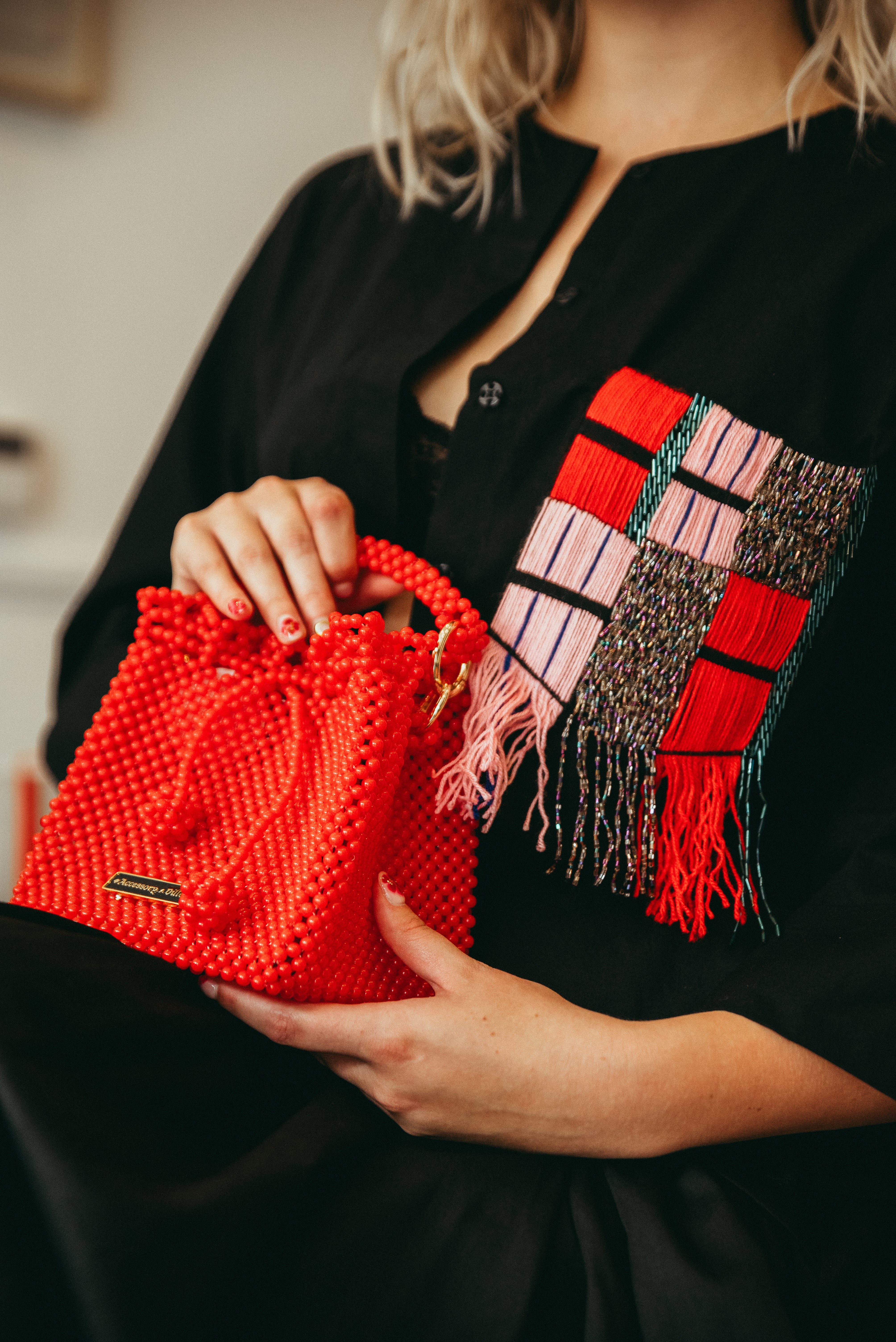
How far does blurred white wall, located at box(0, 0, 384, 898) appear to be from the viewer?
121cm

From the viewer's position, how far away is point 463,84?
0.91 meters

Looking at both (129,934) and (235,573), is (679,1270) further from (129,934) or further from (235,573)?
(235,573)

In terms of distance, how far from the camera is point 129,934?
1.92 ft

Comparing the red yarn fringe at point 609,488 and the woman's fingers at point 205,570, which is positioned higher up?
the red yarn fringe at point 609,488

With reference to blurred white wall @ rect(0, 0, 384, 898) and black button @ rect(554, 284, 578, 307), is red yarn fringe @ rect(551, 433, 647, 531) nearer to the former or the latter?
black button @ rect(554, 284, 578, 307)

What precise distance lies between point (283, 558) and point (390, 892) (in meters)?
0.25

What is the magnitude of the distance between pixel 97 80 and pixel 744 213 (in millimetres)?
903

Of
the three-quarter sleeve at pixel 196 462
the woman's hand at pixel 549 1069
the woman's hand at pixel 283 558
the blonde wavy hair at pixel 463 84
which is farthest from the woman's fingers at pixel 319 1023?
the blonde wavy hair at pixel 463 84

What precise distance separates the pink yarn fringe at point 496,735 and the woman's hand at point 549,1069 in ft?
0.35

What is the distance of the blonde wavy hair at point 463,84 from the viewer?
903 mm

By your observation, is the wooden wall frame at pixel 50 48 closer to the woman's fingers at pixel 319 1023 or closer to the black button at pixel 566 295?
the black button at pixel 566 295

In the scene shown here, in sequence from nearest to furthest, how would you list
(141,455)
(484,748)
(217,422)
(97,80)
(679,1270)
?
(679,1270) → (484,748) → (217,422) → (97,80) → (141,455)

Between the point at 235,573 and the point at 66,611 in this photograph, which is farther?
the point at 66,611

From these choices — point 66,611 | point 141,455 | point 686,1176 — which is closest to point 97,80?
point 141,455
